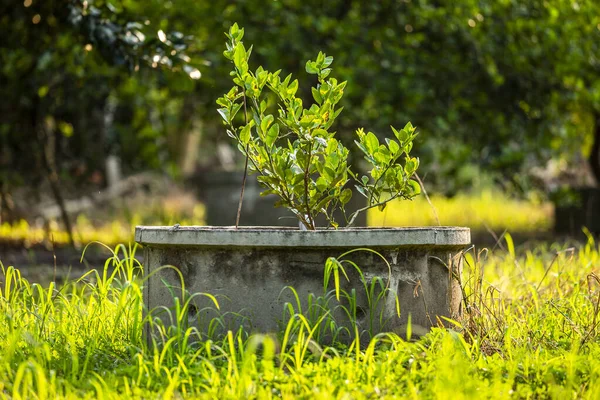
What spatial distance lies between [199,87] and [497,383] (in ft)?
20.7

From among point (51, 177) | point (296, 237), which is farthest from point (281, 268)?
point (51, 177)

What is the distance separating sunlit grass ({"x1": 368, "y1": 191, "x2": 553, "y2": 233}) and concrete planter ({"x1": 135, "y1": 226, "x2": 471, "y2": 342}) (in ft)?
20.1

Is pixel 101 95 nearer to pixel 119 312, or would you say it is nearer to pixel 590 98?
pixel 590 98

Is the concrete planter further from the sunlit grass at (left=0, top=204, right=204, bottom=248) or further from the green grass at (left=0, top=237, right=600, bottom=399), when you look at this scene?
the sunlit grass at (left=0, top=204, right=204, bottom=248)

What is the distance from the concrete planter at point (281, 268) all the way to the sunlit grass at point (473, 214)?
20.1 feet

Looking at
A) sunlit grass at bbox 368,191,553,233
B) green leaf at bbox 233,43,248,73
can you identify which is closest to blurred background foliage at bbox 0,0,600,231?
sunlit grass at bbox 368,191,553,233

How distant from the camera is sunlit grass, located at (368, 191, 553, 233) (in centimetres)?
1120

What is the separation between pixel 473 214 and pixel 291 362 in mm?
10437

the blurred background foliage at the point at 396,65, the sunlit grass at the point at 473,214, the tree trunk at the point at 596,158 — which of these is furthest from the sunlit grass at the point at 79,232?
the tree trunk at the point at 596,158

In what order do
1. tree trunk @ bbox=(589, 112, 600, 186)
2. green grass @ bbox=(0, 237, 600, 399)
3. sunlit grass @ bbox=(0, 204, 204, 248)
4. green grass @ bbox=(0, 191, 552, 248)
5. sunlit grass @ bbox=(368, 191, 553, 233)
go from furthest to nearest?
sunlit grass @ bbox=(368, 191, 553, 233), tree trunk @ bbox=(589, 112, 600, 186), green grass @ bbox=(0, 191, 552, 248), sunlit grass @ bbox=(0, 204, 204, 248), green grass @ bbox=(0, 237, 600, 399)

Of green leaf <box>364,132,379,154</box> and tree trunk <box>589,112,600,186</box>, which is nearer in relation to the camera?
green leaf <box>364,132,379,154</box>

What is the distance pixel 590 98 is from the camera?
27.9ft

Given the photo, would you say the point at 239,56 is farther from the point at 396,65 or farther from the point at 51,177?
the point at 51,177

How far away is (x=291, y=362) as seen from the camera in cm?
307
